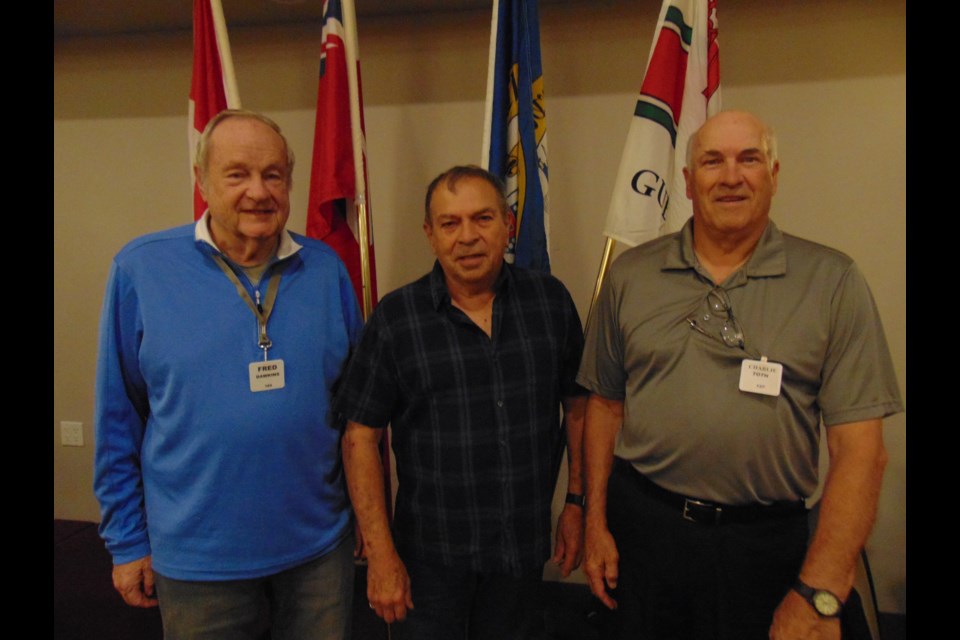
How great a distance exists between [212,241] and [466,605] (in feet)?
3.67

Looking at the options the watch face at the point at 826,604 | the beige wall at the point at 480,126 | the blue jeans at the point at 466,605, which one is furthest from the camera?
the beige wall at the point at 480,126

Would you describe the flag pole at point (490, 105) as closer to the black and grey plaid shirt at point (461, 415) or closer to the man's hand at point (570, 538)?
the black and grey plaid shirt at point (461, 415)

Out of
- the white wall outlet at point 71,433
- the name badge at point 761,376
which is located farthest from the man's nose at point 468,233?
the white wall outlet at point 71,433

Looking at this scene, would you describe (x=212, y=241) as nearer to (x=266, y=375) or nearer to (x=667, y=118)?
(x=266, y=375)

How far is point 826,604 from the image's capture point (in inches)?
45.3

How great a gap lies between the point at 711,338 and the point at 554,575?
175 centimetres

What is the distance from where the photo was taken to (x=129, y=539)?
1.30 m

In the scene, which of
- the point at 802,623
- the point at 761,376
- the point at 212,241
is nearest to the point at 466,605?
the point at 802,623

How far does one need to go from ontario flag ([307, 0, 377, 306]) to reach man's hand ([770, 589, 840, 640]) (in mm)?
1488

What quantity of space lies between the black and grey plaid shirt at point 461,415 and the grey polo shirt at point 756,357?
274 millimetres

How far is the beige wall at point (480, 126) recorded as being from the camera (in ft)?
7.06
